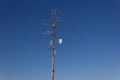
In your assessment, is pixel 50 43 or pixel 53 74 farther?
pixel 50 43

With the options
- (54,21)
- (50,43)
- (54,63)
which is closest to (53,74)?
(54,63)

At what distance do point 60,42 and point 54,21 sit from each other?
200 cm

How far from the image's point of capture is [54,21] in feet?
78.7

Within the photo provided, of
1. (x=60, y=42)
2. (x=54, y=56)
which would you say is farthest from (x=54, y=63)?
(x=60, y=42)

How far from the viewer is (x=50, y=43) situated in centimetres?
2319

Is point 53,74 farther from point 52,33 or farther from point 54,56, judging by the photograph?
point 52,33

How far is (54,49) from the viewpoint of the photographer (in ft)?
75.3

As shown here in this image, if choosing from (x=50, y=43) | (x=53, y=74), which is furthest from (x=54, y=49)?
(x=53, y=74)

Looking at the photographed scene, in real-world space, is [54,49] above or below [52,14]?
below

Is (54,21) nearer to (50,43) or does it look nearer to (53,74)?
(50,43)

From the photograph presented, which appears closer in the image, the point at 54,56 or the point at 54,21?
the point at 54,56

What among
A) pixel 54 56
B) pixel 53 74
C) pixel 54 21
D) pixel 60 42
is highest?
pixel 54 21

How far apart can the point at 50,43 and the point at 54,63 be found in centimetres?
197

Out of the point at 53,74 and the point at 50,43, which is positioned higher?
the point at 50,43
